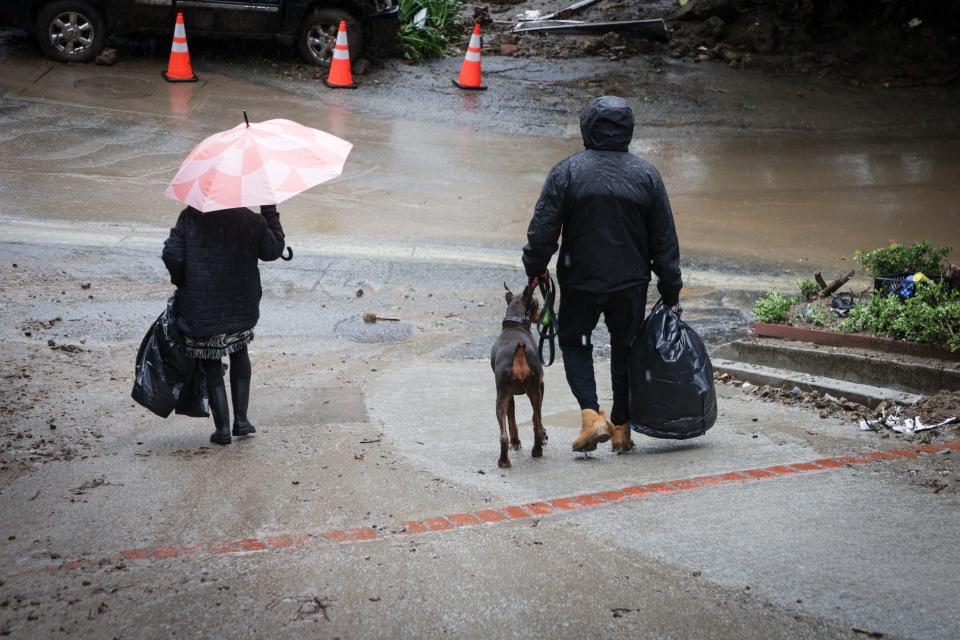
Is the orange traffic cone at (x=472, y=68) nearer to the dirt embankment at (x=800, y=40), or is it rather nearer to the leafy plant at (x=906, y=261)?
the dirt embankment at (x=800, y=40)

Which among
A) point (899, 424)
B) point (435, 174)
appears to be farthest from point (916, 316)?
point (435, 174)

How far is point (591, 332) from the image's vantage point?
5371 mm

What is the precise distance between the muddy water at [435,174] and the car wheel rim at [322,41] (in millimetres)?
1265

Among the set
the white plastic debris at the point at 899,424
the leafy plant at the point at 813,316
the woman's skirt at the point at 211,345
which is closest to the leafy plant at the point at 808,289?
the leafy plant at the point at 813,316

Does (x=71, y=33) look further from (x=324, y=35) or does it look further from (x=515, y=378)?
(x=515, y=378)

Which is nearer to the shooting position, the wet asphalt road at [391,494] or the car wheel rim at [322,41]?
the wet asphalt road at [391,494]

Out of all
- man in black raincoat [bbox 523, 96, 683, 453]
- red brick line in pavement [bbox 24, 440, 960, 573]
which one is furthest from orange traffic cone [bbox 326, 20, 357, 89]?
red brick line in pavement [bbox 24, 440, 960, 573]

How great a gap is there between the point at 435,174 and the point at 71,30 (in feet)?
20.8

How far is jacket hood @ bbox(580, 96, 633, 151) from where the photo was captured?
16.5 ft

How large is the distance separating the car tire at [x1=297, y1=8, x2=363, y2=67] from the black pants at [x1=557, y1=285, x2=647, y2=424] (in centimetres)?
1111

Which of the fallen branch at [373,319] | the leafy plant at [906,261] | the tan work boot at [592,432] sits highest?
the leafy plant at [906,261]

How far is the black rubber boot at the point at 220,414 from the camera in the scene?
561cm

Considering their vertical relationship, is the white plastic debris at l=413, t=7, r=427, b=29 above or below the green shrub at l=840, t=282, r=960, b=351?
above

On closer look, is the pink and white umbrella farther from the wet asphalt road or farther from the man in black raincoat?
the wet asphalt road
